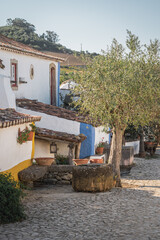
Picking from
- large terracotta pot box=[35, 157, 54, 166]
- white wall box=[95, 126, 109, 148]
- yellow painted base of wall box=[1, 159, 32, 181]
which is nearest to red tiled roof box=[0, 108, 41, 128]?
yellow painted base of wall box=[1, 159, 32, 181]

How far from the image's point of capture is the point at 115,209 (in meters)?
10.1

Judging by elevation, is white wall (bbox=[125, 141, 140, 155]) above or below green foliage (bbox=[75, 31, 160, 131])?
below

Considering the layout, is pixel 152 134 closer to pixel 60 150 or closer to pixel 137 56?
pixel 60 150

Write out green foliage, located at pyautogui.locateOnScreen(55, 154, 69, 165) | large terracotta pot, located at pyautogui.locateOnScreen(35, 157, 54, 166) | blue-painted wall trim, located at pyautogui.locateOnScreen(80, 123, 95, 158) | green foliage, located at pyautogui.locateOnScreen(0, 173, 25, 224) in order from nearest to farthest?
green foliage, located at pyautogui.locateOnScreen(0, 173, 25, 224) → large terracotta pot, located at pyautogui.locateOnScreen(35, 157, 54, 166) → green foliage, located at pyautogui.locateOnScreen(55, 154, 69, 165) → blue-painted wall trim, located at pyautogui.locateOnScreen(80, 123, 95, 158)

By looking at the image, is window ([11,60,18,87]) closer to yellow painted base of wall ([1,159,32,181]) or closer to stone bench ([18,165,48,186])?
yellow painted base of wall ([1,159,32,181])

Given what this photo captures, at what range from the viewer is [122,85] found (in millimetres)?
13109

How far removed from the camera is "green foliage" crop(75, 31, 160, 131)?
13281mm

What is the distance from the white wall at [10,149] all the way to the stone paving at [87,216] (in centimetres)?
122

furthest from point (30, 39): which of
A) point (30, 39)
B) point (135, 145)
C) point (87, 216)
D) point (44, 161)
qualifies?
point (87, 216)

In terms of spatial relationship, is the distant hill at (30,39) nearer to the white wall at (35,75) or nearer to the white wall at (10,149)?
the white wall at (35,75)

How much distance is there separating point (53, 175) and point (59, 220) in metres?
5.91

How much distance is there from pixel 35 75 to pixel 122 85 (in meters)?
11.0

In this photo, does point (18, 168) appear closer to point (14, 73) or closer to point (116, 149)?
point (116, 149)

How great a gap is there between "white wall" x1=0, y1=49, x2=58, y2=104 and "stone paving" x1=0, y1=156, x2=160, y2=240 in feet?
28.8
